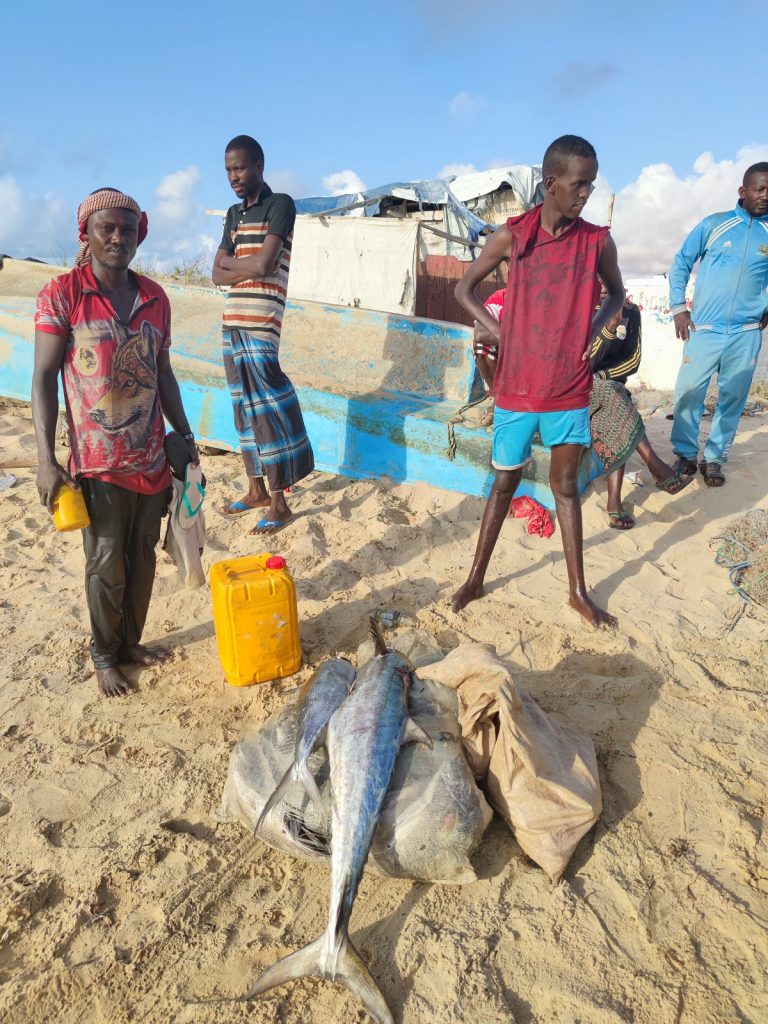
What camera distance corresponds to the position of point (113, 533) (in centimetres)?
263

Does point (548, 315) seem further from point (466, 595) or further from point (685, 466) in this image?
point (685, 466)

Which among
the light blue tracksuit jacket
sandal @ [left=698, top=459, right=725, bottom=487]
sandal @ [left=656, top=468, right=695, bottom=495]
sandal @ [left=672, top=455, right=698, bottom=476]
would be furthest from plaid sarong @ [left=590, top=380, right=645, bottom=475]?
sandal @ [left=698, top=459, right=725, bottom=487]

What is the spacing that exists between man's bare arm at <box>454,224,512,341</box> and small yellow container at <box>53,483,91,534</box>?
5.88 feet

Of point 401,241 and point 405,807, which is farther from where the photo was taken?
point 401,241

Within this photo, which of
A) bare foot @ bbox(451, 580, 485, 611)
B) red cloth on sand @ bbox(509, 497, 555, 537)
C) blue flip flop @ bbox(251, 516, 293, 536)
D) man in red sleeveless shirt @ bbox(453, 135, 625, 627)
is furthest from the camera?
red cloth on sand @ bbox(509, 497, 555, 537)

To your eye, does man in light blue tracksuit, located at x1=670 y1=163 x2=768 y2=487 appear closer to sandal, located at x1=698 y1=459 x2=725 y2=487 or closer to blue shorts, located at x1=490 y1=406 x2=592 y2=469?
sandal, located at x1=698 y1=459 x2=725 y2=487

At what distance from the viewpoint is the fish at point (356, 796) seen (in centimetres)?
156

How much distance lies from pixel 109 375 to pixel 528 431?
1867 millimetres

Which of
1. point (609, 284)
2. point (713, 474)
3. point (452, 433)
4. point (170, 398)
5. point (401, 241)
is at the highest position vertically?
point (401, 241)

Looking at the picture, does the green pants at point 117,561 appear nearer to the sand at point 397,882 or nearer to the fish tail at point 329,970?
the sand at point 397,882

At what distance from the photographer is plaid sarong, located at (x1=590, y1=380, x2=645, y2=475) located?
176 inches

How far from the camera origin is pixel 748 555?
3.91 metres

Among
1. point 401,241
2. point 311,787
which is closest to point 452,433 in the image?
point 311,787

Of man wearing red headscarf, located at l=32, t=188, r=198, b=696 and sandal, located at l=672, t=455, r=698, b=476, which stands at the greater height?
man wearing red headscarf, located at l=32, t=188, r=198, b=696
